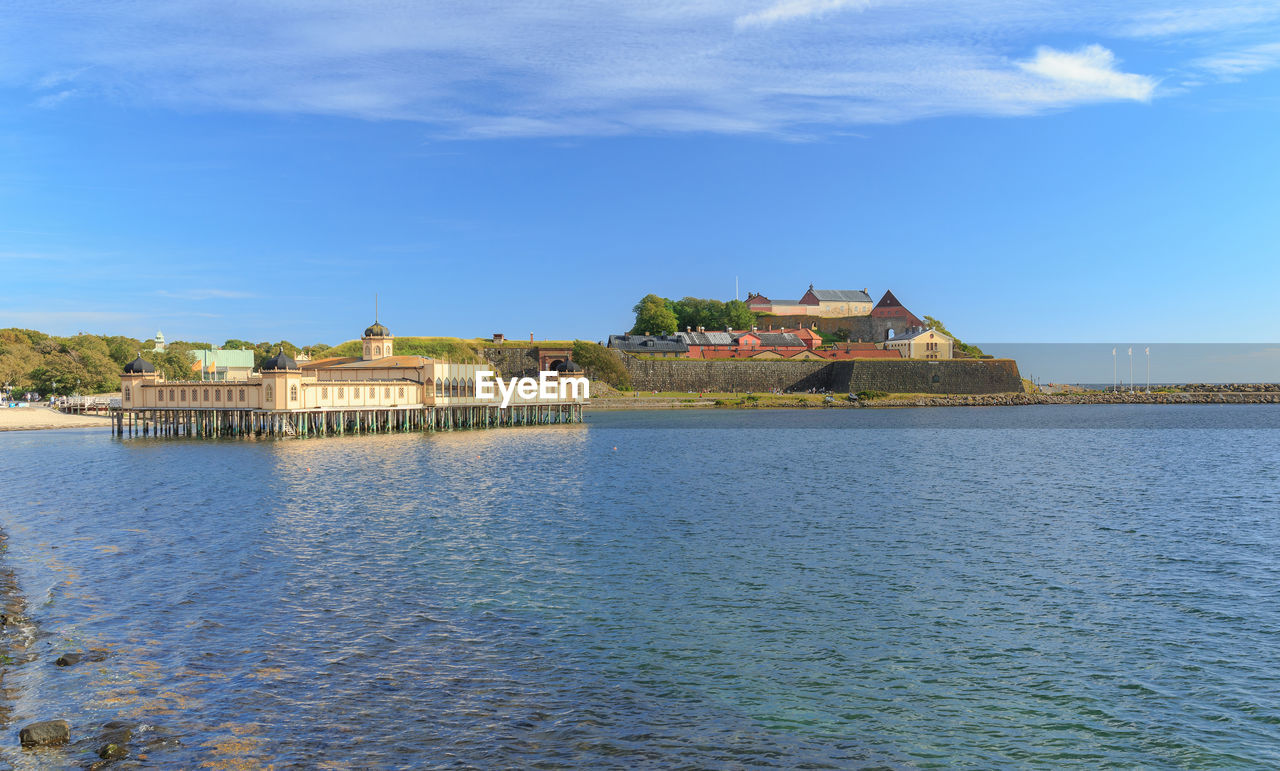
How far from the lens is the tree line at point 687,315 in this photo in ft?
458

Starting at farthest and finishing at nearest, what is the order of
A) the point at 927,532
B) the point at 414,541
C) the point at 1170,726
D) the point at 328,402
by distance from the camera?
the point at 328,402 < the point at 927,532 < the point at 414,541 < the point at 1170,726

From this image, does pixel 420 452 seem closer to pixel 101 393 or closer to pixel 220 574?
pixel 220 574

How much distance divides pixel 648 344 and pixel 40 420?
74.7m

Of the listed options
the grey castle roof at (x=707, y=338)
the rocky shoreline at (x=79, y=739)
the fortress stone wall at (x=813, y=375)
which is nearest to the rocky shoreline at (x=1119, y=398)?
the fortress stone wall at (x=813, y=375)

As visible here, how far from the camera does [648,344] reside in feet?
419

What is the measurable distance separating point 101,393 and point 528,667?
118348 mm

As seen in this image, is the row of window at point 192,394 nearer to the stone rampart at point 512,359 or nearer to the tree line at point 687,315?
the stone rampart at point 512,359

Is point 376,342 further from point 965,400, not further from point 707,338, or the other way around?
point 965,400

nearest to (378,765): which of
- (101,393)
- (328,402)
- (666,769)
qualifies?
(666,769)

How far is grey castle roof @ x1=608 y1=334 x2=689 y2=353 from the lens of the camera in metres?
127

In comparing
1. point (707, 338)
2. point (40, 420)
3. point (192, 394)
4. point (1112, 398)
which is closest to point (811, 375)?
point (707, 338)

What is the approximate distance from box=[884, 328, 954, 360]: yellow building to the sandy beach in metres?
104

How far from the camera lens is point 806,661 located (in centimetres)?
1534

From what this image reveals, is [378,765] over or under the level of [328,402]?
under
